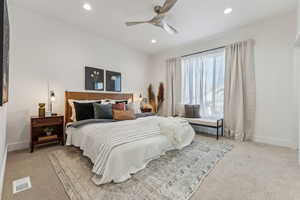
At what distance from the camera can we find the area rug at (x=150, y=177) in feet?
4.62

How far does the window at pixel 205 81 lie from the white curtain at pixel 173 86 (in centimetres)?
17

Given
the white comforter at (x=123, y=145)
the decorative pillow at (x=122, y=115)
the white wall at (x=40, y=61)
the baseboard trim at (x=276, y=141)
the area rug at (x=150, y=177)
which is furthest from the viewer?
the decorative pillow at (x=122, y=115)

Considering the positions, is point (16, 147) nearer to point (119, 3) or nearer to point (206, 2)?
point (119, 3)

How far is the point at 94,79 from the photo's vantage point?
375cm

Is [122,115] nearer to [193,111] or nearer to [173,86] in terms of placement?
[193,111]

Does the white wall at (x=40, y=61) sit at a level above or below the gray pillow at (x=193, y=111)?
above

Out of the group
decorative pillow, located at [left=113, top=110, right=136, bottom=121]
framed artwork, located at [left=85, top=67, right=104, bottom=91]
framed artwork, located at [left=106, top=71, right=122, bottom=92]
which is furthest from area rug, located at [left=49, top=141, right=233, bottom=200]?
framed artwork, located at [left=106, top=71, right=122, bottom=92]

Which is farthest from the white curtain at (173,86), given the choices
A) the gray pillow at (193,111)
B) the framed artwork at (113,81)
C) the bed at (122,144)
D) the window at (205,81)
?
the bed at (122,144)

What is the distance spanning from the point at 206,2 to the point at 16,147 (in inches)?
185

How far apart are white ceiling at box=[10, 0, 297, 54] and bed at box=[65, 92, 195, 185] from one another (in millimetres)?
2319

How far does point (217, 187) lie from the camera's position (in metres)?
1.55

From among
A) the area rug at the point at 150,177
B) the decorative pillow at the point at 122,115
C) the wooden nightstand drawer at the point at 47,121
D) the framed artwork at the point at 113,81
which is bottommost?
the area rug at the point at 150,177

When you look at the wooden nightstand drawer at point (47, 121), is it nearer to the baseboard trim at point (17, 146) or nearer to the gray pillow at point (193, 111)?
the baseboard trim at point (17, 146)

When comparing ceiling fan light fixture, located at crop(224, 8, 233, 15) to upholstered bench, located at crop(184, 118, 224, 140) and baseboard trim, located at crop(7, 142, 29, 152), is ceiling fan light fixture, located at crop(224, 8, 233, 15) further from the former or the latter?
baseboard trim, located at crop(7, 142, 29, 152)
